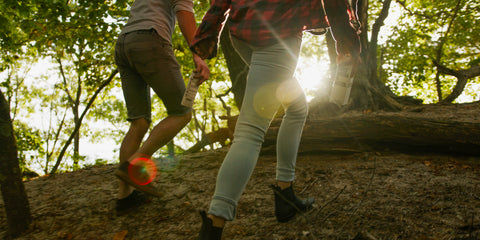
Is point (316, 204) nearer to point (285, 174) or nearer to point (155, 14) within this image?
point (285, 174)

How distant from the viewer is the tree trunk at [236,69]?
466cm

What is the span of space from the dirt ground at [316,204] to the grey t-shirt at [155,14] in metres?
1.51

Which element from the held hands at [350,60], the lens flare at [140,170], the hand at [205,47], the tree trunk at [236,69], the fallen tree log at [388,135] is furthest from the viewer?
the tree trunk at [236,69]

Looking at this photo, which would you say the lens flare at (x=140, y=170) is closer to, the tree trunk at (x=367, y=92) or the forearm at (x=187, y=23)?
the forearm at (x=187, y=23)

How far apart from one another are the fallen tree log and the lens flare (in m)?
1.94

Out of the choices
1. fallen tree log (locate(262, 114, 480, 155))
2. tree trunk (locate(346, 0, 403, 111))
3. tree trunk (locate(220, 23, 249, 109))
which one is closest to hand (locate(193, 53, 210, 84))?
fallen tree log (locate(262, 114, 480, 155))

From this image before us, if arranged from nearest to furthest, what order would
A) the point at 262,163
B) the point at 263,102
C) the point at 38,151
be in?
the point at 263,102, the point at 262,163, the point at 38,151

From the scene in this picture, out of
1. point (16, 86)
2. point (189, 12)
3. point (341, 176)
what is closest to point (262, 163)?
point (341, 176)

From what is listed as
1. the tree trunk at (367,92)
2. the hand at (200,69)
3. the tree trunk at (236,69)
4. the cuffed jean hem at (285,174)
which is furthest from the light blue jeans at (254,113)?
the tree trunk at (367,92)

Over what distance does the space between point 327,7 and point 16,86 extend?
27.2 meters

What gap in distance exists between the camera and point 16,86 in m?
21.3

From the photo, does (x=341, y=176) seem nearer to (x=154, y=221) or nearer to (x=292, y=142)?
(x=292, y=142)

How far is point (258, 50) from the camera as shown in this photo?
1505 millimetres

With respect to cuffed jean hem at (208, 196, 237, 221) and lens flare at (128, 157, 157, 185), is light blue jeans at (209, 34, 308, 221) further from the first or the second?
lens flare at (128, 157, 157, 185)
